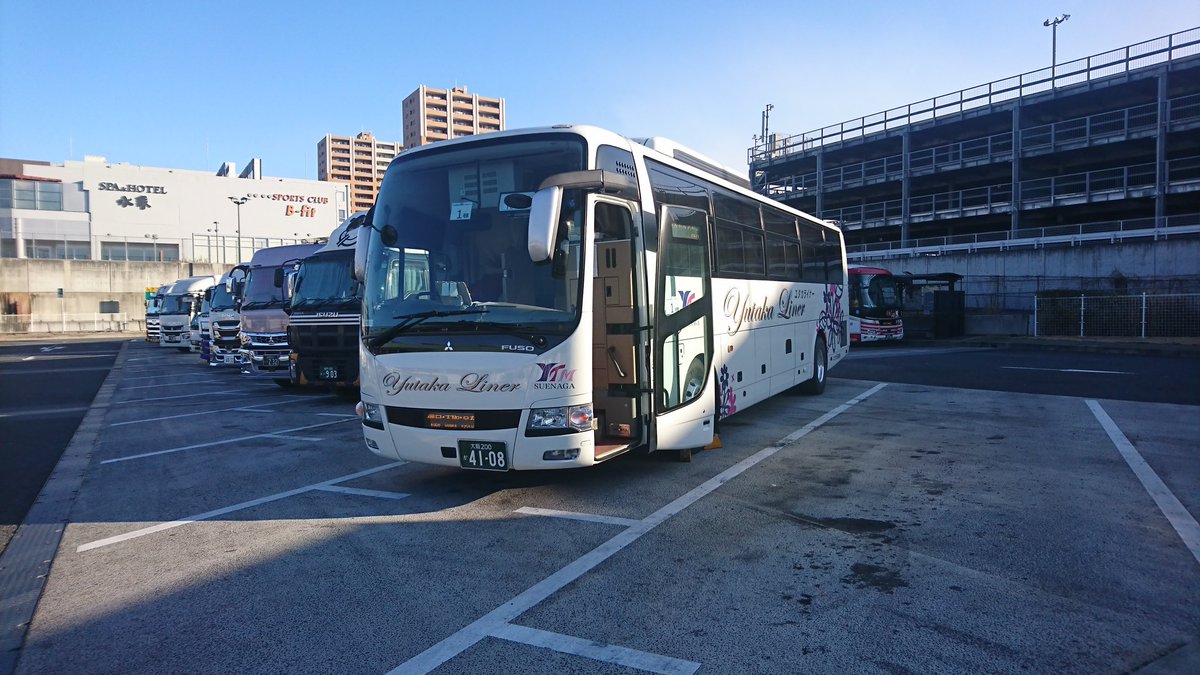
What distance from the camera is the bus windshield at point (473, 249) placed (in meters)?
6.29

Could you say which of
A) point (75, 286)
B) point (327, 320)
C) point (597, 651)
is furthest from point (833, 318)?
point (75, 286)

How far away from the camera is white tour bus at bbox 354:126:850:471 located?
245 inches

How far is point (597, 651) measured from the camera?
3.78 metres

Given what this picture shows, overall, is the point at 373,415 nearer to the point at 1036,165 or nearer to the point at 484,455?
the point at 484,455

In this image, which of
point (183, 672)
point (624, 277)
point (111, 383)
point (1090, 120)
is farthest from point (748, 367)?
point (1090, 120)

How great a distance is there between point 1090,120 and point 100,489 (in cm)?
4725

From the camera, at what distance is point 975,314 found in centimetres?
3183

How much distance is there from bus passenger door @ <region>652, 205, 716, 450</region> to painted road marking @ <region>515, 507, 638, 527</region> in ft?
3.71

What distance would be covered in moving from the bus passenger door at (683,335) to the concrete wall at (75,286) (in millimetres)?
59645

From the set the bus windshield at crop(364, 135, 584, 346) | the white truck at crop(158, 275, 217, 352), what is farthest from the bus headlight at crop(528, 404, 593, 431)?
the white truck at crop(158, 275, 217, 352)

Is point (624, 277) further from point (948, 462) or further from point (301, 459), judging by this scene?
point (301, 459)

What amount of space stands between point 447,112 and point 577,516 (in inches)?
4952

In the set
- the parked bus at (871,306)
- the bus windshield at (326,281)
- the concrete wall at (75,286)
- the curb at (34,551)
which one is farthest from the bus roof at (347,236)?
the concrete wall at (75,286)

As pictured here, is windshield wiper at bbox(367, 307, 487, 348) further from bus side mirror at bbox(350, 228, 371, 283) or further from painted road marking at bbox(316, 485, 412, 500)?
painted road marking at bbox(316, 485, 412, 500)
